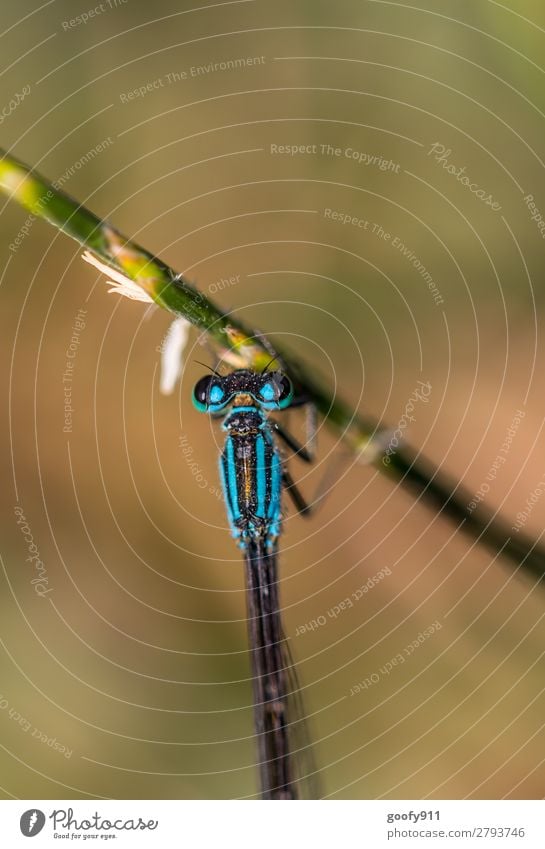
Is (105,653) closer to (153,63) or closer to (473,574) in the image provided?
(473,574)
